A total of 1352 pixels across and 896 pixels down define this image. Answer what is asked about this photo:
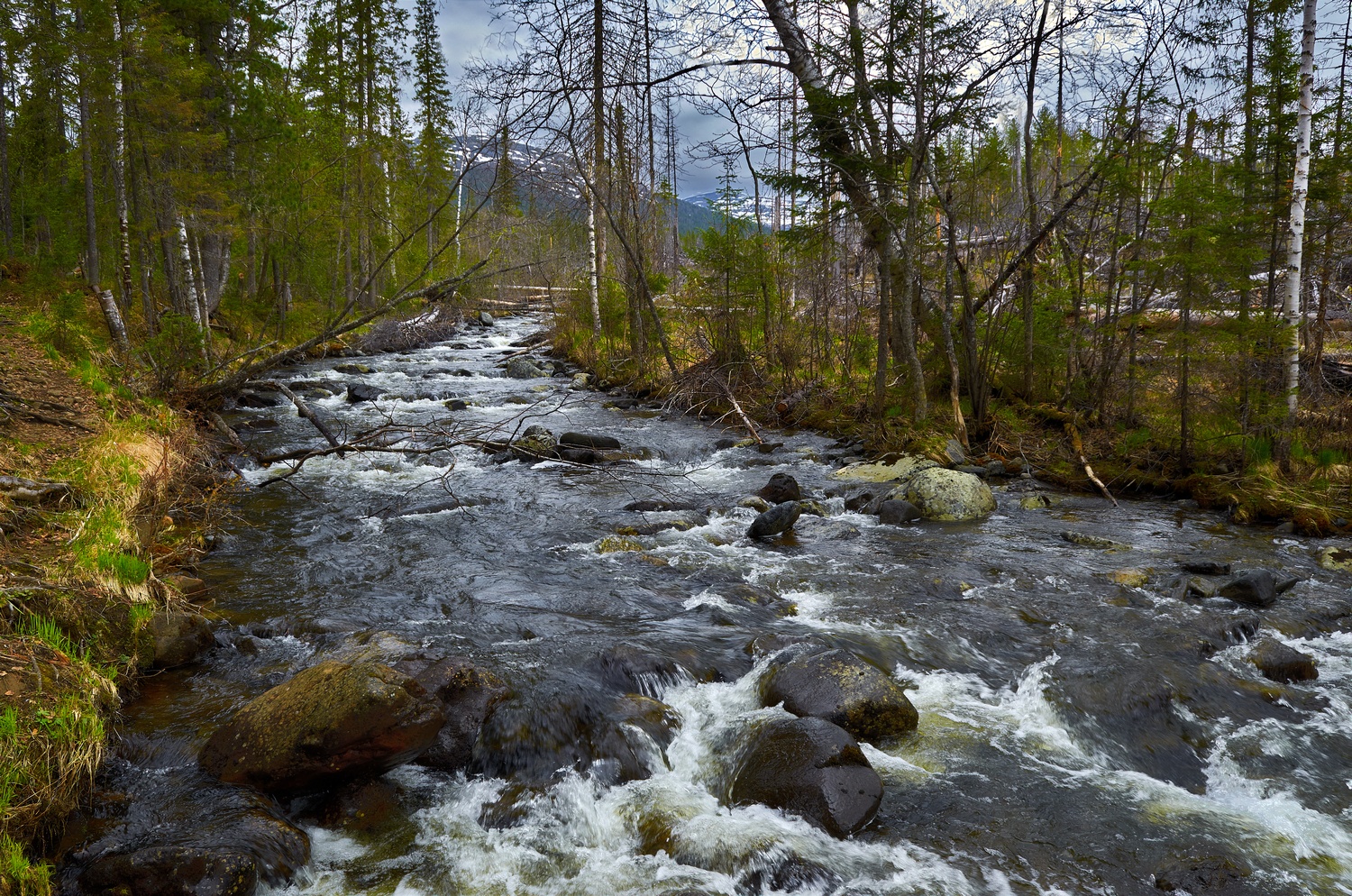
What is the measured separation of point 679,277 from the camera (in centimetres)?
2862

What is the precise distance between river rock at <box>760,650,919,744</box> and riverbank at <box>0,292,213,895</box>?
4124mm

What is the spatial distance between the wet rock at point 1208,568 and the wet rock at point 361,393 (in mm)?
15846

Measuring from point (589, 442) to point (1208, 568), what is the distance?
30.4 ft

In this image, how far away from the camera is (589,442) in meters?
13.4

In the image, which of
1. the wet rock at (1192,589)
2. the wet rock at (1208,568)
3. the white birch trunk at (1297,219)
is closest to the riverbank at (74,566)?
the wet rock at (1192,589)

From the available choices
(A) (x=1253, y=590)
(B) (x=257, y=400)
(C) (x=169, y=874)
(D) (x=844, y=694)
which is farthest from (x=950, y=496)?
(B) (x=257, y=400)

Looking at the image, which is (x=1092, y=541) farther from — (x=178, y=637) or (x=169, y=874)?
(x=178, y=637)

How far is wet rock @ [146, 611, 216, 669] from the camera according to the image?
17.9 feet

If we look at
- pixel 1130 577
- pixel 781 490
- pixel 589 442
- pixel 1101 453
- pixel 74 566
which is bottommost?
pixel 1130 577

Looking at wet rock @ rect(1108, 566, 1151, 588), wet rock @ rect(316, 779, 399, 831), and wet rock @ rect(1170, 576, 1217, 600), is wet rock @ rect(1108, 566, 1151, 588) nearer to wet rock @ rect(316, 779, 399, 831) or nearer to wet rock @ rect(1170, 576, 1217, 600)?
wet rock @ rect(1170, 576, 1217, 600)

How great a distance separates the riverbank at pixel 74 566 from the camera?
3.65 m

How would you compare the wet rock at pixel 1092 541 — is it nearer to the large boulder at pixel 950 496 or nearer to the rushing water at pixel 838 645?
the rushing water at pixel 838 645

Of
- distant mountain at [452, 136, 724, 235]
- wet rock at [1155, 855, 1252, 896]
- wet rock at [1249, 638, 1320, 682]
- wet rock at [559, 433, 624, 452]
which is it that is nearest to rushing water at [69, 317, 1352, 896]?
wet rock at [1155, 855, 1252, 896]

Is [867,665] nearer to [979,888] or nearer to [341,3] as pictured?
[979,888]
